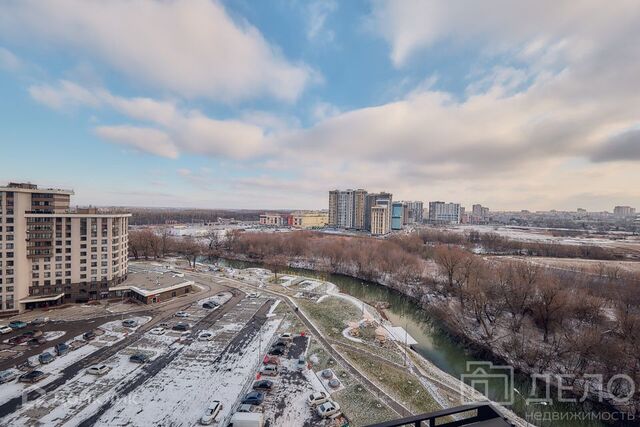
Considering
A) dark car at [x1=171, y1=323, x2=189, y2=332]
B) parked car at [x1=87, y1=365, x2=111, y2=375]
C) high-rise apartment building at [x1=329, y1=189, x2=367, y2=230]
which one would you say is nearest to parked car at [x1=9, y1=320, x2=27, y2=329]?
parked car at [x1=87, y1=365, x2=111, y2=375]

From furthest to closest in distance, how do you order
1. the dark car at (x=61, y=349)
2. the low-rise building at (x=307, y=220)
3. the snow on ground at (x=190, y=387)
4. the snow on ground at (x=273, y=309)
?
1. the low-rise building at (x=307, y=220)
2. the snow on ground at (x=273, y=309)
3. the dark car at (x=61, y=349)
4. the snow on ground at (x=190, y=387)

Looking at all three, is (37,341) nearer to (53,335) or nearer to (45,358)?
(53,335)

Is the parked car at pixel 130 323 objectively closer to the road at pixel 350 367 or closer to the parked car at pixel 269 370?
the parked car at pixel 269 370

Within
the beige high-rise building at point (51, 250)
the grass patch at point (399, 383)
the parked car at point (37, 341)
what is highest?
the beige high-rise building at point (51, 250)

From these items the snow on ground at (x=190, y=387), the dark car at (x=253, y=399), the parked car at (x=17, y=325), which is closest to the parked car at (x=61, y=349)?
the parked car at (x=17, y=325)

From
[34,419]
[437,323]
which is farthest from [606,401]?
[34,419]

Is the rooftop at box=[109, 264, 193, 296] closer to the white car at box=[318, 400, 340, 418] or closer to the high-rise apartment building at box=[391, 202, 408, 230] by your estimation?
the white car at box=[318, 400, 340, 418]
